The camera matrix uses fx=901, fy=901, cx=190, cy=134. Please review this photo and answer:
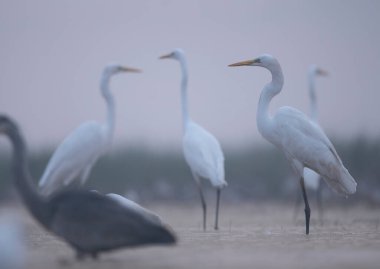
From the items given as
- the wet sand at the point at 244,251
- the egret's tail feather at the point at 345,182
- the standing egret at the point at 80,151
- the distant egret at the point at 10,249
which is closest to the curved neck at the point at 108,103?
the standing egret at the point at 80,151

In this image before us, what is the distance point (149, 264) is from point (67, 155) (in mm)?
4773

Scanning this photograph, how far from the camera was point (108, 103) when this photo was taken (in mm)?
13445

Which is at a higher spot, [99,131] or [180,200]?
[99,131]

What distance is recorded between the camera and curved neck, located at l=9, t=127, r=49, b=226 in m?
9.07

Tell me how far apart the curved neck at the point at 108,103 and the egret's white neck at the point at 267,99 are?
214 centimetres

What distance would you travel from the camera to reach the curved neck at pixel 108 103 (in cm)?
1311

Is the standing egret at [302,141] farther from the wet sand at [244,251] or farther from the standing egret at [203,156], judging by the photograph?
the standing egret at [203,156]

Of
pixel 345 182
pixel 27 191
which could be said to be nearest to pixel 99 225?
pixel 27 191

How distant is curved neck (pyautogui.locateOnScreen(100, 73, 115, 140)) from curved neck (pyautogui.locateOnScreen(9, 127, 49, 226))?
3.94 meters

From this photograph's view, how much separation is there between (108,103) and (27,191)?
4486mm

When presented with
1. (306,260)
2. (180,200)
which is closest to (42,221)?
(306,260)

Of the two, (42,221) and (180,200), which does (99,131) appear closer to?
(42,221)

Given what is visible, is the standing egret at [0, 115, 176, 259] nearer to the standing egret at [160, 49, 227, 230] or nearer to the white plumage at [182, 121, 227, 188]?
the standing egret at [160, 49, 227, 230]

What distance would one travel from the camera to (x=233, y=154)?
34.2 metres
